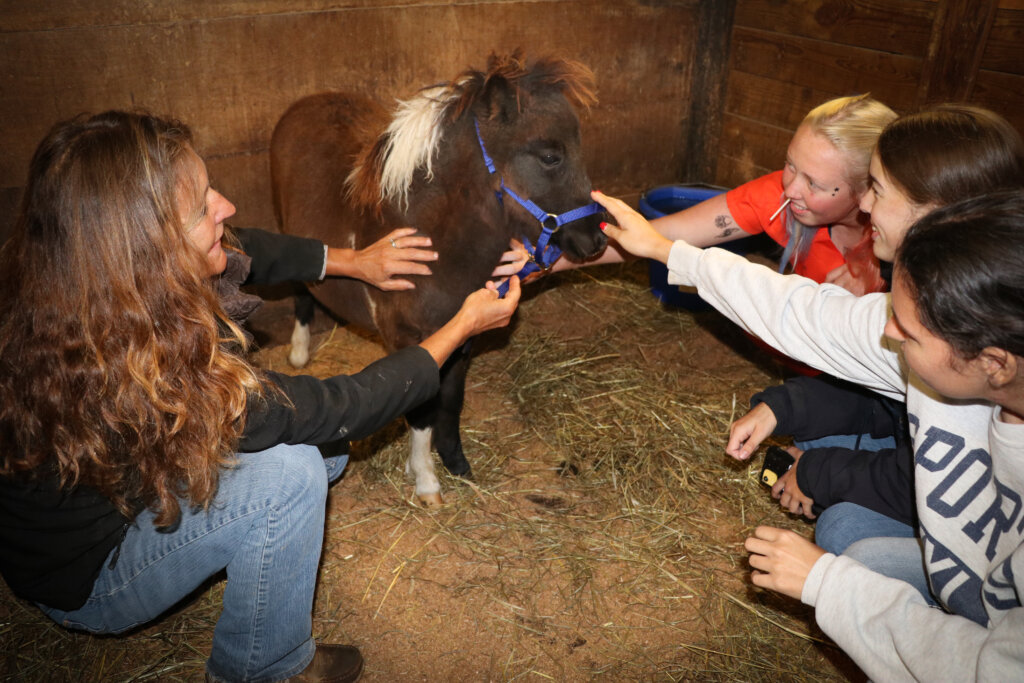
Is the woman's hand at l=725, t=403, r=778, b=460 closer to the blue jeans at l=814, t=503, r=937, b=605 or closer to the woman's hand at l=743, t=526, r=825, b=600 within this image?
the blue jeans at l=814, t=503, r=937, b=605

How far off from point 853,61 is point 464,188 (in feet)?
8.95

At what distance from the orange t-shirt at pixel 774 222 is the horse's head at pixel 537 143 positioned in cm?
69

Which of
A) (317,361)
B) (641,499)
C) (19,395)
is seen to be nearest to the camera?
(19,395)

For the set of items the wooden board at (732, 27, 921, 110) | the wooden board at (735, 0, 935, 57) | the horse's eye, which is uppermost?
the wooden board at (735, 0, 935, 57)

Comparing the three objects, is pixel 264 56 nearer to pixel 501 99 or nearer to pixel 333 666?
pixel 501 99

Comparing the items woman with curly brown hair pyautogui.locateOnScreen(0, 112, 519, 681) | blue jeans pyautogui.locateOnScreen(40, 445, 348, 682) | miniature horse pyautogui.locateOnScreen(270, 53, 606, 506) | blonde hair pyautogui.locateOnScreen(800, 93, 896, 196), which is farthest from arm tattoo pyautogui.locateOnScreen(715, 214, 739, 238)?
blue jeans pyautogui.locateOnScreen(40, 445, 348, 682)

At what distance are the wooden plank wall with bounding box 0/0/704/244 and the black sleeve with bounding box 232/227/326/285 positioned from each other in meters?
1.29

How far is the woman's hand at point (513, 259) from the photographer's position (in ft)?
8.49

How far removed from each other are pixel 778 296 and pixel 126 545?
1859mm

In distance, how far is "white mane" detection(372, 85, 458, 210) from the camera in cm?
256

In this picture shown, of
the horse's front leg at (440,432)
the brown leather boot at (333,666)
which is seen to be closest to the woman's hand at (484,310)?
the horse's front leg at (440,432)

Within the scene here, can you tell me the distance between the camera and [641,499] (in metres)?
2.93

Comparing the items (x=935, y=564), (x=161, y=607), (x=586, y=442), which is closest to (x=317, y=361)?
(x=586, y=442)

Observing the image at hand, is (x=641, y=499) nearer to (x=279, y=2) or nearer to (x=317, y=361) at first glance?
(x=317, y=361)
